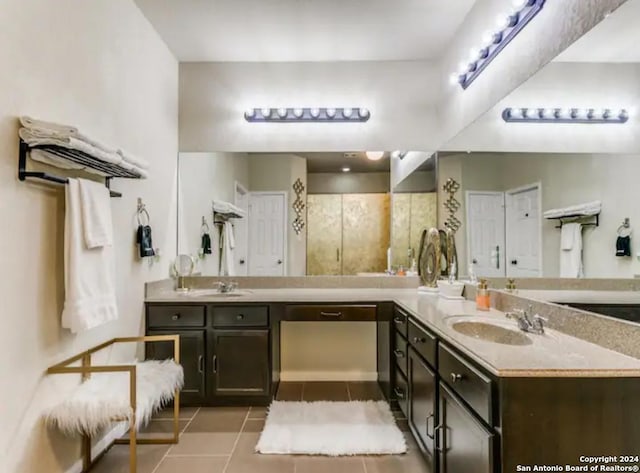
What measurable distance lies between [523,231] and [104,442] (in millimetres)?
2758

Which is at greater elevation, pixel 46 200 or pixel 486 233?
pixel 46 200

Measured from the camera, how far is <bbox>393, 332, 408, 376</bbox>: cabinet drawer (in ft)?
7.22

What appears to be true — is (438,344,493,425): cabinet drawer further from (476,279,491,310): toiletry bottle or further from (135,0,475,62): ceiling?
(135,0,475,62): ceiling

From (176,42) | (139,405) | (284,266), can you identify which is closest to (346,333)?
(284,266)

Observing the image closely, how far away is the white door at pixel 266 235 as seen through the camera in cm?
316

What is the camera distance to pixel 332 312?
8.49 feet

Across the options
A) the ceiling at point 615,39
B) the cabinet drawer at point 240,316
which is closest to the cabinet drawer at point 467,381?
the ceiling at point 615,39

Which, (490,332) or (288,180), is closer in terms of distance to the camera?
(490,332)

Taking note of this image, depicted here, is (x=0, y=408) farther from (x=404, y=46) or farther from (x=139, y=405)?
(x=404, y=46)

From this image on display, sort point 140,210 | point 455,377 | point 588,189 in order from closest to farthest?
1. point 455,377
2. point 588,189
3. point 140,210

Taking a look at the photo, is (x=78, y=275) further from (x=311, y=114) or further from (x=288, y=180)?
(x=311, y=114)

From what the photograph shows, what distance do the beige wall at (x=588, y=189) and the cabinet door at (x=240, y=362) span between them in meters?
1.92

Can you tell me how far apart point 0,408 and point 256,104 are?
268 cm

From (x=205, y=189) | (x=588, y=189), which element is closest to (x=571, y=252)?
(x=588, y=189)
